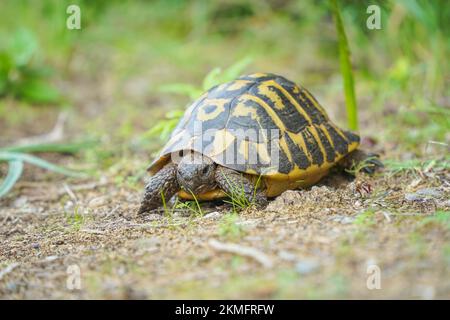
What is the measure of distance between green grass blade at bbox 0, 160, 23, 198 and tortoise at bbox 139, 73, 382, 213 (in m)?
1.13

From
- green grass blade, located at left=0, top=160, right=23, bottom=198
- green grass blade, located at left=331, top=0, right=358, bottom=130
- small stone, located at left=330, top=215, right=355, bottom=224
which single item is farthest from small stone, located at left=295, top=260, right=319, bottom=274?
green grass blade, located at left=0, top=160, right=23, bottom=198

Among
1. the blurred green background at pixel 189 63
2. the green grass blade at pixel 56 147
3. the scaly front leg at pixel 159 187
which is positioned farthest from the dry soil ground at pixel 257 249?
the green grass blade at pixel 56 147

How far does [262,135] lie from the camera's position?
10.7ft

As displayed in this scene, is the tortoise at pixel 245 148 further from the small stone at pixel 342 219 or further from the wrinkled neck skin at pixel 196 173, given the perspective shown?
the small stone at pixel 342 219

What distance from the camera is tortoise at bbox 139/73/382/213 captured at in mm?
3158

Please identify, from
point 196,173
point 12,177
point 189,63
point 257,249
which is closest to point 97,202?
point 12,177

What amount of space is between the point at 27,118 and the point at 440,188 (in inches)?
186

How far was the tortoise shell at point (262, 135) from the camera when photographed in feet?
10.4

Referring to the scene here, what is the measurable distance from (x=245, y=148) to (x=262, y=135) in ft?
0.53

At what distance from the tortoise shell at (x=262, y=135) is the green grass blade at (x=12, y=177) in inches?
43.8

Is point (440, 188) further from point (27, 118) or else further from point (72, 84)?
point (72, 84)
